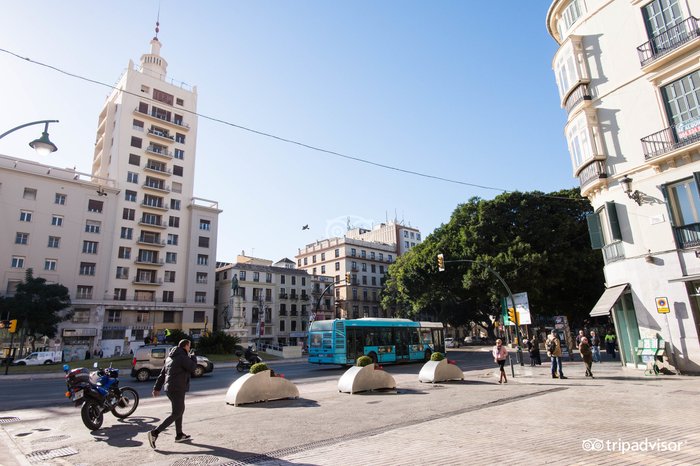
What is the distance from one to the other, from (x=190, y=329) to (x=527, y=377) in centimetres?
4725

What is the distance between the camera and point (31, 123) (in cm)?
1012

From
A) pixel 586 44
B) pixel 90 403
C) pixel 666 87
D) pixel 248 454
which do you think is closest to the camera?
pixel 248 454

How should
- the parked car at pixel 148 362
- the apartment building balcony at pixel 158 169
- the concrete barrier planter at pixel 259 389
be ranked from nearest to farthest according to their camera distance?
the concrete barrier planter at pixel 259 389, the parked car at pixel 148 362, the apartment building balcony at pixel 158 169

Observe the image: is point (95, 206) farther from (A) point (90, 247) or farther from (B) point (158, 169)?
(B) point (158, 169)

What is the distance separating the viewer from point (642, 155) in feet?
55.1

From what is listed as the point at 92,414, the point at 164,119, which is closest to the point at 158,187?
the point at 164,119

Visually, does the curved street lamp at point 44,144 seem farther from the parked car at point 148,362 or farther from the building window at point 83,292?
the building window at point 83,292

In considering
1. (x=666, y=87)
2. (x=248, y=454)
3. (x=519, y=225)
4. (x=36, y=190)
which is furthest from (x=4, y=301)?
(x=666, y=87)

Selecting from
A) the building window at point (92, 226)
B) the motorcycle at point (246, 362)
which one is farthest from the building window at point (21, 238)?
the motorcycle at point (246, 362)

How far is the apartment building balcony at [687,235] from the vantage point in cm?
1498

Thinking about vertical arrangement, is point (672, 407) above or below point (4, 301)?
below

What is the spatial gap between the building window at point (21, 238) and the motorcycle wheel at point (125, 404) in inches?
1844

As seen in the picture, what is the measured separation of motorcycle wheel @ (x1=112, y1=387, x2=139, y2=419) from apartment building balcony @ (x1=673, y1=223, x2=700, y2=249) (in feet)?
62.2

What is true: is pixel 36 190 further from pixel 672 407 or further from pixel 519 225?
pixel 672 407
